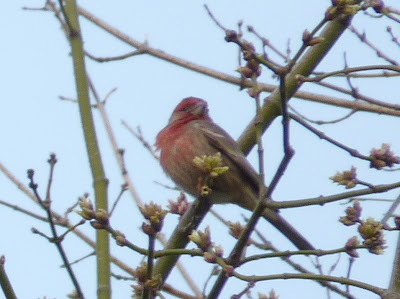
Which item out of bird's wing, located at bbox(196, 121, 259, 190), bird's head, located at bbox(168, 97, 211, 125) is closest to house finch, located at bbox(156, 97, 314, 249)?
bird's wing, located at bbox(196, 121, 259, 190)

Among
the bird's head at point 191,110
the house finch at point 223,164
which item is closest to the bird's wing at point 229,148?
the house finch at point 223,164

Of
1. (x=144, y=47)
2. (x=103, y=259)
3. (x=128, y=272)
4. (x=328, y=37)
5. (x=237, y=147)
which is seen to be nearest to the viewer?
(x=103, y=259)

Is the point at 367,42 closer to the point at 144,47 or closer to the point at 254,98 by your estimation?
the point at 144,47

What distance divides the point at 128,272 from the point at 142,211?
218 centimetres

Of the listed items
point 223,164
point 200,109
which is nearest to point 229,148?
point 223,164

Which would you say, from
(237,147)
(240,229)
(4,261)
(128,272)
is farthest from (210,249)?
(128,272)

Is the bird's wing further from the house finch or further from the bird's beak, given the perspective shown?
the bird's beak

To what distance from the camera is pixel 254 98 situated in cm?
334

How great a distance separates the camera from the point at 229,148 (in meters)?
5.39

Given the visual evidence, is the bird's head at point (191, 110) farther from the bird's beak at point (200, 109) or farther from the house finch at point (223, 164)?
the house finch at point (223, 164)

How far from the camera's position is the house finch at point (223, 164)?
5.46 metres

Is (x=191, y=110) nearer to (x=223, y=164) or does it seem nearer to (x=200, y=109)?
(x=200, y=109)

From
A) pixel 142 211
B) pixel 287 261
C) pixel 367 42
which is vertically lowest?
pixel 142 211

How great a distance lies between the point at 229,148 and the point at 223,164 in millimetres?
141
